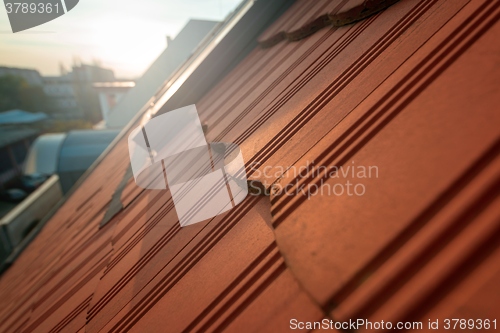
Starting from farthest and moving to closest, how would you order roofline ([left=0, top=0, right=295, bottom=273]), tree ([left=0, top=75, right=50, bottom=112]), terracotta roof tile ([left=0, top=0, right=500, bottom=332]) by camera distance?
tree ([left=0, top=75, right=50, bottom=112]), roofline ([left=0, top=0, right=295, bottom=273]), terracotta roof tile ([left=0, top=0, right=500, bottom=332])

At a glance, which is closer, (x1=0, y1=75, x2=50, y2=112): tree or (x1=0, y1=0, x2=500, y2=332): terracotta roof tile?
(x1=0, y1=0, x2=500, y2=332): terracotta roof tile

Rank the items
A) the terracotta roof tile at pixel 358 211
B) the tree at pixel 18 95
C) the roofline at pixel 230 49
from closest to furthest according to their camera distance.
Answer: the terracotta roof tile at pixel 358 211
the roofline at pixel 230 49
the tree at pixel 18 95

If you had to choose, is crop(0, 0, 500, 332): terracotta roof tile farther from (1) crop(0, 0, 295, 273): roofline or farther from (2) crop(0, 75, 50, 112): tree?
(2) crop(0, 75, 50, 112): tree

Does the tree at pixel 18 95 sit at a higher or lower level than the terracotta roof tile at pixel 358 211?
lower

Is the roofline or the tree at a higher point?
the roofline

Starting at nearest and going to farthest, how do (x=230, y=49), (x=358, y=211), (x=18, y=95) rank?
(x=358, y=211) → (x=230, y=49) → (x=18, y=95)

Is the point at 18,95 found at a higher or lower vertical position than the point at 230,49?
lower

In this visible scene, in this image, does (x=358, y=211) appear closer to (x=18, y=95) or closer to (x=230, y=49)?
(x=230, y=49)

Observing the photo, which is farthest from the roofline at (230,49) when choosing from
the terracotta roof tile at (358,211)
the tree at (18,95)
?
the tree at (18,95)

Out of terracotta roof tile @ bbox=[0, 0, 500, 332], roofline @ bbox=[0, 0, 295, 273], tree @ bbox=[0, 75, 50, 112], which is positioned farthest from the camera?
tree @ bbox=[0, 75, 50, 112]

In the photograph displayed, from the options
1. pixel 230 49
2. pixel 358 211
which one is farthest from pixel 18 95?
pixel 358 211

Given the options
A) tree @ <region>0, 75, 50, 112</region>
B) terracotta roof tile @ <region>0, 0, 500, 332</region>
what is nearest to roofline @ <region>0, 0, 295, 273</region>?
terracotta roof tile @ <region>0, 0, 500, 332</region>

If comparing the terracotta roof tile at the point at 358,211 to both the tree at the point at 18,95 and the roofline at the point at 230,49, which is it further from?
the tree at the point at 18,95

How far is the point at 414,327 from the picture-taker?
0.51 m
